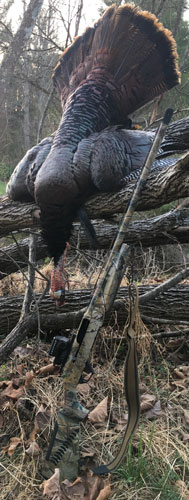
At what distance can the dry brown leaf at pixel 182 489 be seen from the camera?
6.14ft

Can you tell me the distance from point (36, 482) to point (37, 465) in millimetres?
89

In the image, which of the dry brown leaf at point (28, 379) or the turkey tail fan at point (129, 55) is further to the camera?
the dry brown leaf at point (28, 379)

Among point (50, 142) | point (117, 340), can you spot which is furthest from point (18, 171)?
point (117, 340)

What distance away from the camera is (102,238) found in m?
3.18

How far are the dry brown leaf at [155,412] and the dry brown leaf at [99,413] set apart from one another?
0.28m

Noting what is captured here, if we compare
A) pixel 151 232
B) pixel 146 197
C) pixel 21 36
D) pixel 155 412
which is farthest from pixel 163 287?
pixel 21 36

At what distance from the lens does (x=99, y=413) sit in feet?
8.11

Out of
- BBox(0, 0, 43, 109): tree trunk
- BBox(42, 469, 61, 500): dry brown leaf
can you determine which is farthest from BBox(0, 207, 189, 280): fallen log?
BBox(0, 0, 43, 109): tree trunk

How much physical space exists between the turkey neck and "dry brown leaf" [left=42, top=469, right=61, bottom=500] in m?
1.59

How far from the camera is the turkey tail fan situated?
1.53 m

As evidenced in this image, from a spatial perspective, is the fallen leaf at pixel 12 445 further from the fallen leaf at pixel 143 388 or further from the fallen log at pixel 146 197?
the fallen log at pixel 146 197

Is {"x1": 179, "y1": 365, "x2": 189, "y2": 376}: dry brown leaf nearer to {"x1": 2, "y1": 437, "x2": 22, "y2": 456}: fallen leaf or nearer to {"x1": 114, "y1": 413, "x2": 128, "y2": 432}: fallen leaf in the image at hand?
{"x1": 114, "y1": 413, "x2": 128, "y2": 432}: fallen leaf

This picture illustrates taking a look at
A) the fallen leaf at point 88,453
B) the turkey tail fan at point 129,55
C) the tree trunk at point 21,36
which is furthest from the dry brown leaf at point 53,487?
the tree trunk at point 21,36

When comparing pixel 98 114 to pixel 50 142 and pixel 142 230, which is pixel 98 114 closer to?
pixel 50 142
